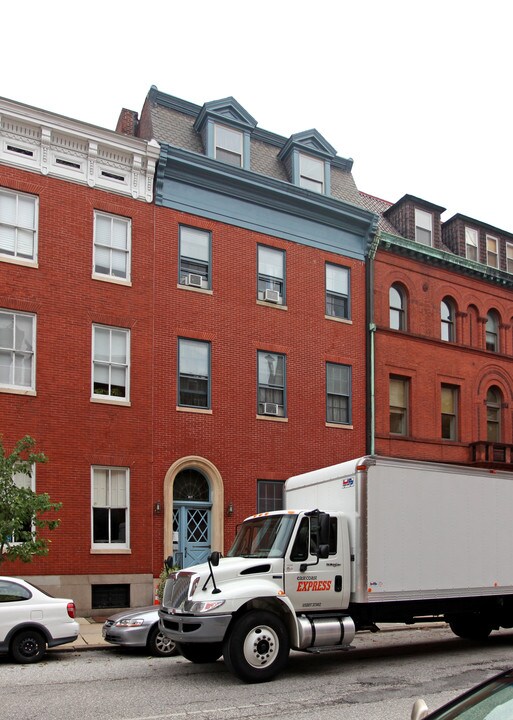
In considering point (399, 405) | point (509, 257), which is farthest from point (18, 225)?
point (509, 257)

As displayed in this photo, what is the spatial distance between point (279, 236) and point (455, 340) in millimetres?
8139

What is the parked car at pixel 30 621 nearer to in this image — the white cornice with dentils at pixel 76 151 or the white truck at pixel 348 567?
the white truck at pixel 348 567

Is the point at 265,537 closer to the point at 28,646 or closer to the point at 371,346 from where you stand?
the point at 28,646

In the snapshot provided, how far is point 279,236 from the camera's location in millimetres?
24984

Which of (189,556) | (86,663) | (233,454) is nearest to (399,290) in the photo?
(233,454)

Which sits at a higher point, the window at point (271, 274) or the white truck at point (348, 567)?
the window at point (271, 274)

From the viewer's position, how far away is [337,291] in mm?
26062

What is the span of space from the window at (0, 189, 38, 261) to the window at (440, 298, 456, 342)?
14.6 metres

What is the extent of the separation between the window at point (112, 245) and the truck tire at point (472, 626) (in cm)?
1190

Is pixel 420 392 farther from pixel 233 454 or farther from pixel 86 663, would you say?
pixel 86 663

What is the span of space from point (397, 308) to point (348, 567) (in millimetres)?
16201

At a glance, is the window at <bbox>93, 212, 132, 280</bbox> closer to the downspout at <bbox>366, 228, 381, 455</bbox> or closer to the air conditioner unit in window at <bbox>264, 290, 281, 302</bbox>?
the air conditioner unit in window at <bbox>264, 290, 281, 302</bbox>

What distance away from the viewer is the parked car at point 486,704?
4267 millimetres

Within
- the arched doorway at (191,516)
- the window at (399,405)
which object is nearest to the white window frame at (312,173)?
the window at (399,405)
